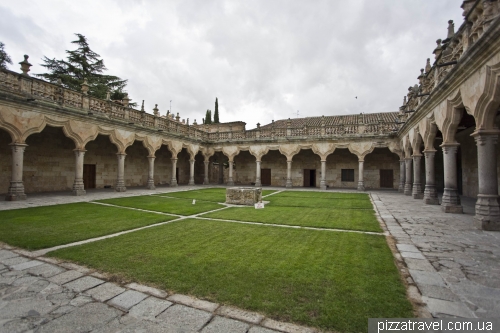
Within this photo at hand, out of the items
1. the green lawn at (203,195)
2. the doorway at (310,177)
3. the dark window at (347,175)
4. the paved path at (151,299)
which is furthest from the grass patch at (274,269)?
the doorway at (310,177)

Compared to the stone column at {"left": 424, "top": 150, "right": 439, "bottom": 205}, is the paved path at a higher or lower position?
lower

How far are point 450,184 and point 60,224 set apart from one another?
1207cm

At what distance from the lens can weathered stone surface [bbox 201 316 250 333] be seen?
221 cm

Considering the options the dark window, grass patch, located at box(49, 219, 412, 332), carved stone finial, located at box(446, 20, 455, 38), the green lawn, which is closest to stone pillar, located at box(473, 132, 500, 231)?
grass patch, located at box(49, 219, 412, 332)

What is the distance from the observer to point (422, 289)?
2.90m

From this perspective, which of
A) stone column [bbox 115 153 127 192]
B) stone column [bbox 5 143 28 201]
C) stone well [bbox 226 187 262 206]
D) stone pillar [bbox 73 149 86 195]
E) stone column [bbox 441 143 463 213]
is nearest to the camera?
stone column [bbox 441 143 463 213]

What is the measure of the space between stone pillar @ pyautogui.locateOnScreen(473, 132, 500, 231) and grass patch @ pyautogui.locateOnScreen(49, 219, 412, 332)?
3.33 metres

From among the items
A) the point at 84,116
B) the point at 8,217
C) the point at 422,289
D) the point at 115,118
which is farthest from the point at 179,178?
the point at 422,289

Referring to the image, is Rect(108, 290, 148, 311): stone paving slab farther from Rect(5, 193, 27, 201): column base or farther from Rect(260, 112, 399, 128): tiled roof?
Rect(260, 112, 399, 128): tiled roof

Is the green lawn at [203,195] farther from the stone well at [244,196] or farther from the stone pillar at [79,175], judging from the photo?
the stone pillar at [79,175]

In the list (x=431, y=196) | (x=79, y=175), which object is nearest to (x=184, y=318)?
(x=431, y=196)

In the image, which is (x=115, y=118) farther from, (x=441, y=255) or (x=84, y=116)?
(x=441, y=255)

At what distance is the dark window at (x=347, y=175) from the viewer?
2178cm

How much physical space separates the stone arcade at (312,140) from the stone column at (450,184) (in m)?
0.03
